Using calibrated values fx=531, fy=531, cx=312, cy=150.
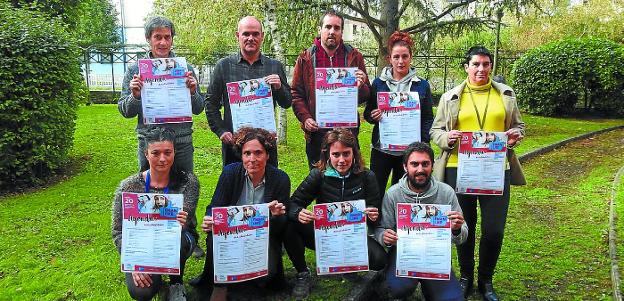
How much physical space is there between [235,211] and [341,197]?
2.83 feet

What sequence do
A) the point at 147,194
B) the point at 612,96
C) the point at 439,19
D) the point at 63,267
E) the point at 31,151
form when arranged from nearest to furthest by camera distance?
the point at 147,194 < the point at 63,267 < the point at 31,151 < the point at 439,19 < the point at 612,96

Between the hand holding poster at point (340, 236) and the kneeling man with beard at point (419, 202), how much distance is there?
0.19 metres

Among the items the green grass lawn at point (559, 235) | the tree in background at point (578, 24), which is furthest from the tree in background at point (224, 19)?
the tree in background at point (578, 24)

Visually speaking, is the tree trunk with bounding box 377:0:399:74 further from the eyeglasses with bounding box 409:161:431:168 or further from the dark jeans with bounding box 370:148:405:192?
the eyeglasses with bounding box 409:161:431:168

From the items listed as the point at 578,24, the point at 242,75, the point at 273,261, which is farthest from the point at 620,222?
the point at 578,24

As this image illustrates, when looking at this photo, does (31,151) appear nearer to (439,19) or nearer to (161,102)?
(161,102)

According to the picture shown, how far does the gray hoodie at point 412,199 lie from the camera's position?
3748mm

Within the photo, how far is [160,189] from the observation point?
12.1 feet

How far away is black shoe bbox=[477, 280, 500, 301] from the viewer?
411 cm

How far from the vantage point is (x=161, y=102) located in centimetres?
397

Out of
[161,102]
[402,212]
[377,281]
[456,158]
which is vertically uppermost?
[161,102]

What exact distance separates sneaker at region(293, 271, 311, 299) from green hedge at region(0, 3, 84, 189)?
4.66 meters

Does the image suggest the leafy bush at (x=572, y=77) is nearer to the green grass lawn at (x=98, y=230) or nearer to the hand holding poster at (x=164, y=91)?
the green grass lawn at (x=98, y=230)

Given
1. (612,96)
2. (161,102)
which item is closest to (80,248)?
(161,102)
